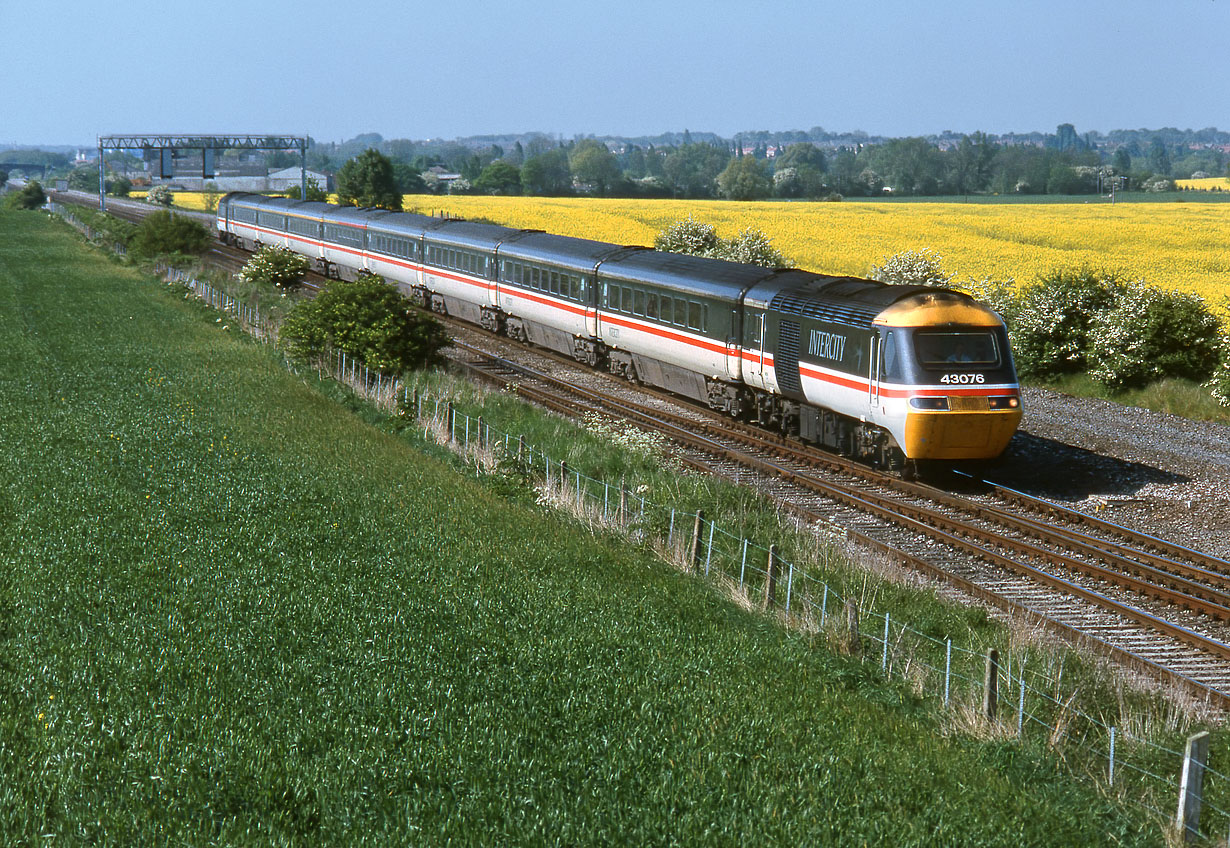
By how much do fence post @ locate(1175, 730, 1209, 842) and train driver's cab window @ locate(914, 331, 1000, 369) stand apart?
11.6 metres

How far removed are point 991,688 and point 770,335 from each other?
44.5 ft

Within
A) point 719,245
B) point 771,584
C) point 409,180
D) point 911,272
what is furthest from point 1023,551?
point 409,180

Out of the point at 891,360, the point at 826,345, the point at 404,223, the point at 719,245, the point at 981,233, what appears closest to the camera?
the point at 891,360

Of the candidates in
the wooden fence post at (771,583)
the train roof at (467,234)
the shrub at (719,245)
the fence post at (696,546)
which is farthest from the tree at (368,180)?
the wooden fence post at (771,583)

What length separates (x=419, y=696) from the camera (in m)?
10.8

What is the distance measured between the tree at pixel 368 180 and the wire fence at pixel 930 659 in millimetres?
81740

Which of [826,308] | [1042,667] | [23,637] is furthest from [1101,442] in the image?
[23,637]

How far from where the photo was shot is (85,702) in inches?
409

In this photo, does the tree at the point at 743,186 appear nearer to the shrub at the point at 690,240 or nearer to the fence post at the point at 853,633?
the shrub at the point at 690,240

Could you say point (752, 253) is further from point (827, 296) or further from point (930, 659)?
point (930, 659)

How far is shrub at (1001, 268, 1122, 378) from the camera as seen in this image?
32.6 m

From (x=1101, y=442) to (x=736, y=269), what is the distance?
8033 millimetres

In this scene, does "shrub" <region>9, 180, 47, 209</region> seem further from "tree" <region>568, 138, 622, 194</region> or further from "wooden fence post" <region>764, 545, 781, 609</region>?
"wooden fence post" <region>764, 545, 781, 609</region>

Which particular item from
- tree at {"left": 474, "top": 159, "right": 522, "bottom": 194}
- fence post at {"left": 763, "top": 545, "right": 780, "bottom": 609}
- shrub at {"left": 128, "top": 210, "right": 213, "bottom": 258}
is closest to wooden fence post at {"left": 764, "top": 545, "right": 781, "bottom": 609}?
fence post at {"left": 763, "top": 545, "right": 780, "bottom": 609}
